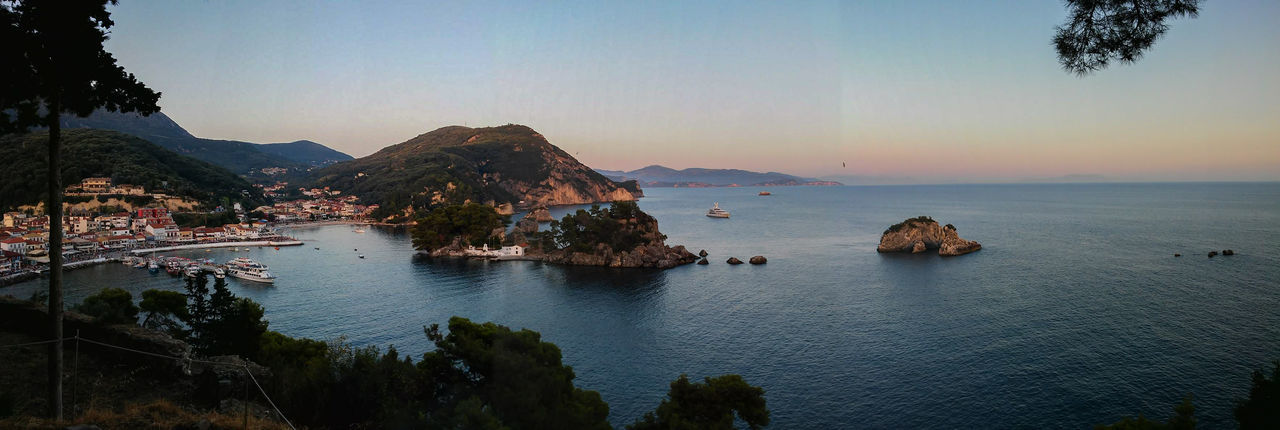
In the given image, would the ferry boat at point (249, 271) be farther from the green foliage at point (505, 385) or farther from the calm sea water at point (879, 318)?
the green foliage at point (505, 385)

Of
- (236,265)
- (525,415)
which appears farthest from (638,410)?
(236,265)

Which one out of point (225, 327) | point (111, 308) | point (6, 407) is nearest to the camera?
point (6, 407)

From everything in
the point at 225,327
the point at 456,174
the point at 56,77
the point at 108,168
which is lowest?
the point at 225,327

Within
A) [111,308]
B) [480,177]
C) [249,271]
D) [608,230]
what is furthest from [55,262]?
[480,177]

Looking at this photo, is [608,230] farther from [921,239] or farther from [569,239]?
[921,239]

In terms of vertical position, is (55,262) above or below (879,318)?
above

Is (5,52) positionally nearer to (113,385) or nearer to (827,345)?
(113,385)
